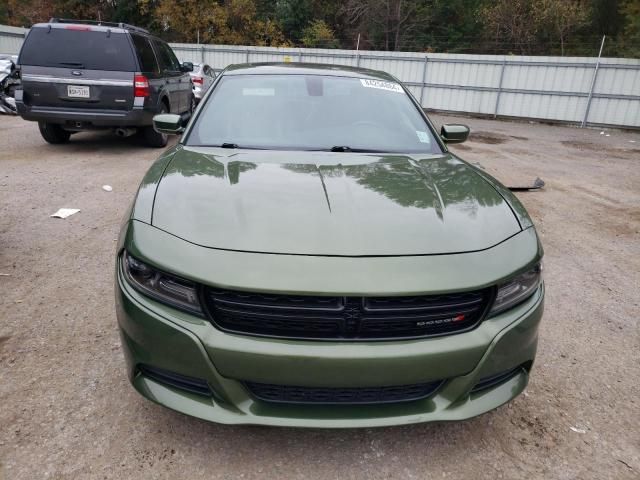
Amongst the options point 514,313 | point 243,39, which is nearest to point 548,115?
point 514,313

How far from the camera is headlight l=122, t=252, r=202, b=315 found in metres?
1.73

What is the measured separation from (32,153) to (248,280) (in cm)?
751

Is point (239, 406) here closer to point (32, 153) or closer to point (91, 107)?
point (91, 107)

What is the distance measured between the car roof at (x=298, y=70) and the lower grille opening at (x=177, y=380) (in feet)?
7.55

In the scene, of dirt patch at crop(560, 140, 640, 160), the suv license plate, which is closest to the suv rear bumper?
the suv license plate

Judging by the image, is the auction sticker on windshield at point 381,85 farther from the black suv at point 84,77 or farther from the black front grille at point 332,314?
the black suv at point 84,77

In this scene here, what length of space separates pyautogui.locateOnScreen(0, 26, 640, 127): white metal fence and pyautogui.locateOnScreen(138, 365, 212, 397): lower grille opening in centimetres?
1670

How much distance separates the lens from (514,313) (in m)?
1.87

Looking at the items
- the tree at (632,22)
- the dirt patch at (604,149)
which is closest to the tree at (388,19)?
the tree at (632,22)

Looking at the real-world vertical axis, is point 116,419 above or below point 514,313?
below

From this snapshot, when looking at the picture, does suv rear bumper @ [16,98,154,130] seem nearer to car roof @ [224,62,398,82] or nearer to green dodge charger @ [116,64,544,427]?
car roof @ [224,62,398,82]

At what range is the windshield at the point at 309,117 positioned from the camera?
2.89 meters

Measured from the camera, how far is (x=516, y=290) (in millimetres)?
1898

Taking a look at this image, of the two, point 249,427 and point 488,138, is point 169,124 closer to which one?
point 249,427
